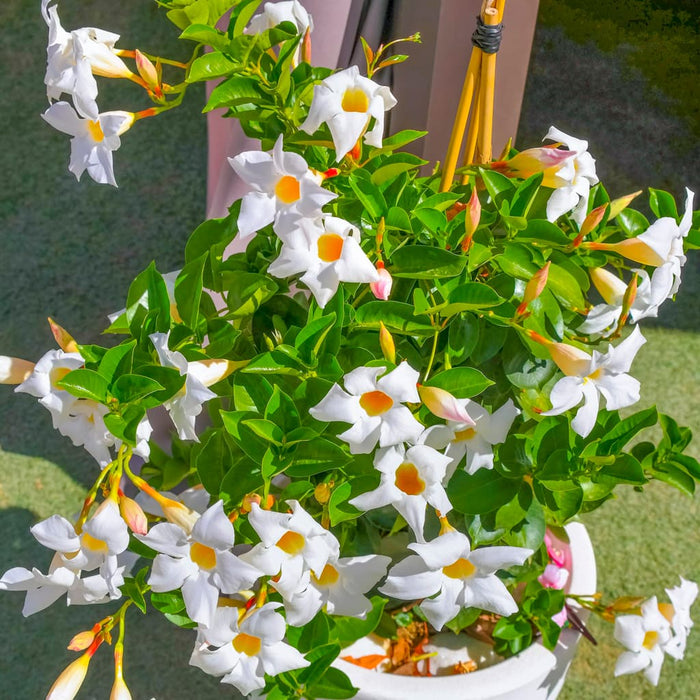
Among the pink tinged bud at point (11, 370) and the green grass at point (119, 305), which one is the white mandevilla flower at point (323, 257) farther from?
the green grass at point (119, 305)

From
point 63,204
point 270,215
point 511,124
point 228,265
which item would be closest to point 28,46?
point 63,204

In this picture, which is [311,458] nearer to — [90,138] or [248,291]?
[248,291]

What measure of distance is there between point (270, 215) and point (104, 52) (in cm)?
23

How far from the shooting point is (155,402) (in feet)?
2.22

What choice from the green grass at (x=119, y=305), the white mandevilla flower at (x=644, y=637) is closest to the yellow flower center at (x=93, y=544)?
the white mandevilla flower at (x=644, y=637)

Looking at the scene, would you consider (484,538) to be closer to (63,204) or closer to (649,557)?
(649,557)

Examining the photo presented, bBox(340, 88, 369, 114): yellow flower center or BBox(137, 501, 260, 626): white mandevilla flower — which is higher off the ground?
BBox(340, 88, 369, 114): yellow flower center

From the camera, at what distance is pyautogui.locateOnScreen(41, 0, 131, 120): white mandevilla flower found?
68 centimetres

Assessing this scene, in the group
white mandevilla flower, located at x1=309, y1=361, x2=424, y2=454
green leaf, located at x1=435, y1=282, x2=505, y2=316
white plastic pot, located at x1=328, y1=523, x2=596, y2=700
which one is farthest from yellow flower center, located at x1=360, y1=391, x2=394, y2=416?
white plastic pot, located at x1=328, y1=523, x2=596, y2=700

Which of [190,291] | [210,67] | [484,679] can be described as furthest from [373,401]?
[484,679]

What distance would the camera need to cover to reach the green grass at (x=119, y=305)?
1572 mm

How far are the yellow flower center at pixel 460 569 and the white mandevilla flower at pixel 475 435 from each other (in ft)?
0.28

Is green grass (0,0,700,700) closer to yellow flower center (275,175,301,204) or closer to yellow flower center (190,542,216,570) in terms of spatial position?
yellow flower center (190,542,216,570)

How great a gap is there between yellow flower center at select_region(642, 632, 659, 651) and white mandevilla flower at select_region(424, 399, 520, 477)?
0.45 m
